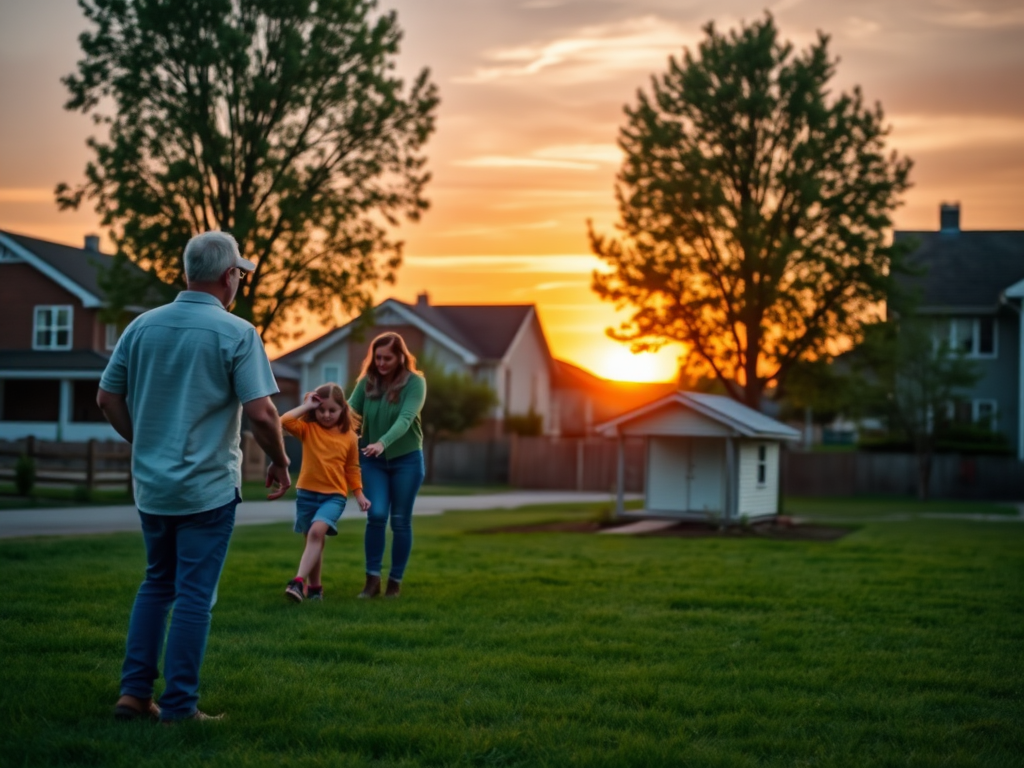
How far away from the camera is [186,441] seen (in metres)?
5.18

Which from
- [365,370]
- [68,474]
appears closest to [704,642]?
[365,370]

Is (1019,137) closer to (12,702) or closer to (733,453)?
(733,453)

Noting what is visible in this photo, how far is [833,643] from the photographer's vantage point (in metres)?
8.07

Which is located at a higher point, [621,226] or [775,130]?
[775,130]

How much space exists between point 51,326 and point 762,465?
27946 mm

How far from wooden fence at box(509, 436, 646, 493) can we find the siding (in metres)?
19.1

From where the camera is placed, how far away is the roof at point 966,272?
43.0 m

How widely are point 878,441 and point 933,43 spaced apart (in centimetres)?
2749

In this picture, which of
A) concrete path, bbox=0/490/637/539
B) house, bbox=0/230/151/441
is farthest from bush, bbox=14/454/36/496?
house, bbox=0/230/151/441

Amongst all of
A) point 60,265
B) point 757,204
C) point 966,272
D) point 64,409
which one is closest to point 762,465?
point 757,204

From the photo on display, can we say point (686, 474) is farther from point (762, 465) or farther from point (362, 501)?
point (362, 501)

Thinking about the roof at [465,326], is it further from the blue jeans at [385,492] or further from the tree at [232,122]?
the blue jeans at [385,492]

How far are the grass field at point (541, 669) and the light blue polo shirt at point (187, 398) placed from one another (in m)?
0.99

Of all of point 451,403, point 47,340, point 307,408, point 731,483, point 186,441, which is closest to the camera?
point 186,441
